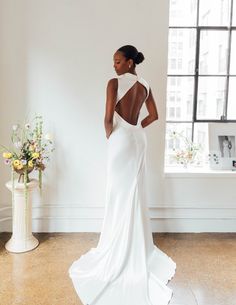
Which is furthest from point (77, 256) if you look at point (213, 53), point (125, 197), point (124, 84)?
point (213, 53)

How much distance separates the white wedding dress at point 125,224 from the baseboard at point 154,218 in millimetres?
819

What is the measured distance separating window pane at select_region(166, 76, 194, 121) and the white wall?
34 cm

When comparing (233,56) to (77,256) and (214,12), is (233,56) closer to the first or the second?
(214,12)

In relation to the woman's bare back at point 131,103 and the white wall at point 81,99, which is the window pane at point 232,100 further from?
the woman's bare back at point 131,103

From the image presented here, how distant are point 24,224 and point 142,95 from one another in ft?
5.02

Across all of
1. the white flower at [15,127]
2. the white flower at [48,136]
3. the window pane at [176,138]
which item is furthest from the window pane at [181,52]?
the white flower at [15,127]

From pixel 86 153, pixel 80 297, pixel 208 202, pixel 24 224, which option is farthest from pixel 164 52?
pixel 80 297

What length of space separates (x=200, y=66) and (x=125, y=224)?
6.47 ft

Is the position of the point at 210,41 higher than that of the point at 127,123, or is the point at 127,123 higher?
the point at 210,41

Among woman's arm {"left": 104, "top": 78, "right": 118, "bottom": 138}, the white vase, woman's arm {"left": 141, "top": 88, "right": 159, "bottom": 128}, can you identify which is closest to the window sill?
woman's arm {"left": 141, "top": 88, "right": 159, "bottom": 128}

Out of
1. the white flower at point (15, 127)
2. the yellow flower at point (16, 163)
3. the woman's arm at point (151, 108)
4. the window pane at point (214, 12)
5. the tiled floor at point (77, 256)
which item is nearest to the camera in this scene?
the tiled floor at point (77, 256)

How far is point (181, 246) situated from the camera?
113 inches

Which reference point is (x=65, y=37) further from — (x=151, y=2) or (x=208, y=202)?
(x=208, y=202)

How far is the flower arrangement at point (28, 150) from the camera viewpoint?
104 inches
